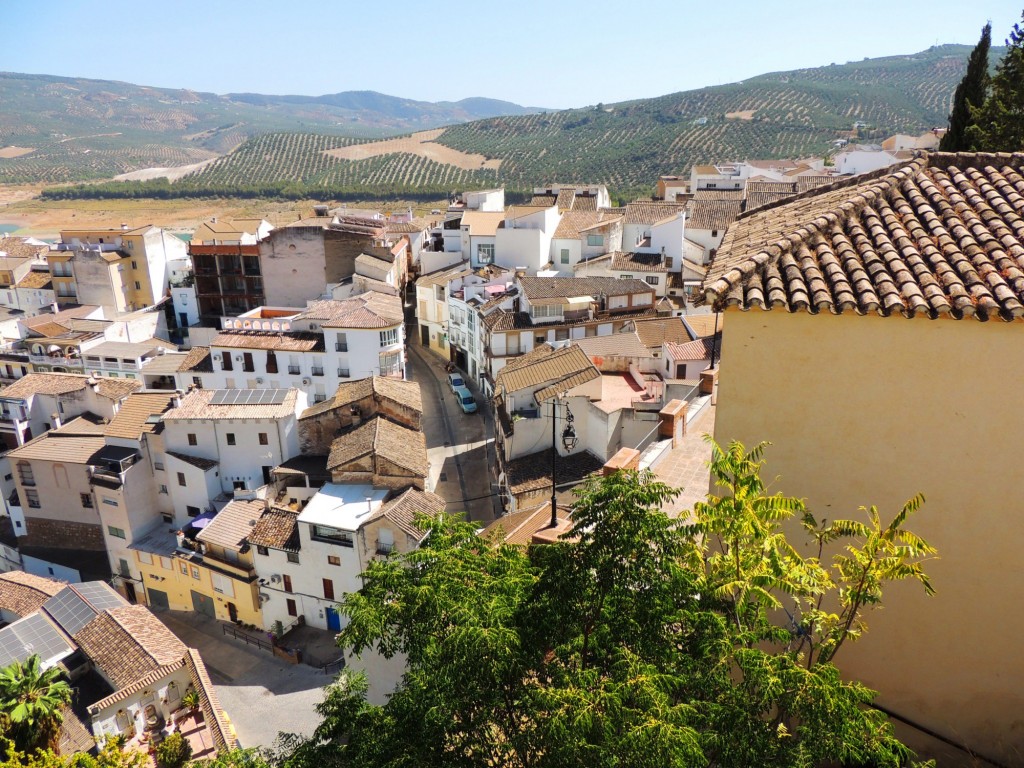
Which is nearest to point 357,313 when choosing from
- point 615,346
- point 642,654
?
point 615,346

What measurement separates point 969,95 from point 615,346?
18.2 m

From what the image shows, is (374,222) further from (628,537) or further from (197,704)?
(628,537)

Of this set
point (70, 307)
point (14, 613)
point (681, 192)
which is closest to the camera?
point (14, 613)

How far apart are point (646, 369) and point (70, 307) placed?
171ft

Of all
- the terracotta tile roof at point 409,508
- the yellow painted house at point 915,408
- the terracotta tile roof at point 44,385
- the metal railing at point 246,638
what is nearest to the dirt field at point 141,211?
the terracotta tile roof at point 44,385

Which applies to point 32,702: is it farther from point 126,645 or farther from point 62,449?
point 62,449

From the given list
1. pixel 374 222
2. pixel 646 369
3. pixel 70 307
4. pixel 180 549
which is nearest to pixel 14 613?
pixel 180 549

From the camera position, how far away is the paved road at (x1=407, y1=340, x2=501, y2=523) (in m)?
34.8

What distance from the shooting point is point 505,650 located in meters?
6.39

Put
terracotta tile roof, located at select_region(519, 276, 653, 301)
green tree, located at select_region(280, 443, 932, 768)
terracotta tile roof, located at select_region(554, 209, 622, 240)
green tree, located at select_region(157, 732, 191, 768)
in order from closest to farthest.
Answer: green tree, located at select_region(280, 443, 932, 768), green tree, located at select_region(157, 732, 191, 768), terracotta tile roof, located at select_region(519, 276, 653, 301), terracotta tile roof, located at select_region(554, 209, 622, 240)

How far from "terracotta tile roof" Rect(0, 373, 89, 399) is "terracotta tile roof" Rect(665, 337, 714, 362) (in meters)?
33.6

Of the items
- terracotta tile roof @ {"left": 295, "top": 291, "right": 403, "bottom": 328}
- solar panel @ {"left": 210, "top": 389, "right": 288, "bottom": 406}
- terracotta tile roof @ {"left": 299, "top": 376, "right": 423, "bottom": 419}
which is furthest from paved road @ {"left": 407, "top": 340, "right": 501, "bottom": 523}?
solar panel @ {"left": 210, "top": 389, "right": 288, "bottom": 406}

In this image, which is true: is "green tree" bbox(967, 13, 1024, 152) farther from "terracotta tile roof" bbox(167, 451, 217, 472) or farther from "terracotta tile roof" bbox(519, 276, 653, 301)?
"terracotta tile roof" bbox(167, 451, 217, 472)

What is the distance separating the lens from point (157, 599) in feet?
111
